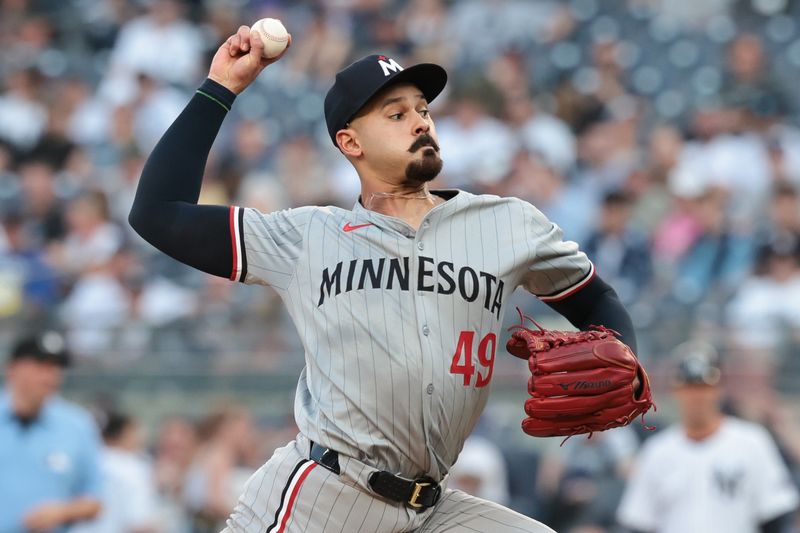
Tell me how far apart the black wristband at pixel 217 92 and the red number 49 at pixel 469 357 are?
0.83 meters

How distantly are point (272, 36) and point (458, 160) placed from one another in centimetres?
746

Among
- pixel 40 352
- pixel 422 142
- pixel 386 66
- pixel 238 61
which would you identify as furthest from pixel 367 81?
pixel 40 352

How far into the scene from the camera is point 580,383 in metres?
3.34

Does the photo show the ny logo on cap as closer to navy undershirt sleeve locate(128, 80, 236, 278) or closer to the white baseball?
the white baseball

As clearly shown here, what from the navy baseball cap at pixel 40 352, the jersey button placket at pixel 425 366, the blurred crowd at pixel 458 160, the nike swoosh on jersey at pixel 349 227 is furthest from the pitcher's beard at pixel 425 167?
the blurred crowd at pixel 458 160

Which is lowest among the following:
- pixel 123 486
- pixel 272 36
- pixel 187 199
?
pixel 123 486

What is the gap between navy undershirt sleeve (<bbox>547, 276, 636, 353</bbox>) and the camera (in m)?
3.64

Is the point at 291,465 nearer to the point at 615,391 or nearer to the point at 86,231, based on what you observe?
the point at 615,391

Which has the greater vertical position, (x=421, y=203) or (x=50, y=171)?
(x=421, y=203)

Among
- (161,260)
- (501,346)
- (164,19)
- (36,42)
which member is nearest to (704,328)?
(501,346)

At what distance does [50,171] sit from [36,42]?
271 centimetres

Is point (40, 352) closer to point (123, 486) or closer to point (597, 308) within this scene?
point (123, 486)

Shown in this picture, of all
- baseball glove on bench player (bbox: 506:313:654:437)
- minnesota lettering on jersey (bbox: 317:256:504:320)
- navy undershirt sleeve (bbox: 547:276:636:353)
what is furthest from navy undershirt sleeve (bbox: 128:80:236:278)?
navy undershirt sleeve (bbox: 547:276:636:353)

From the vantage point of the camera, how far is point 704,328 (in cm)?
785
